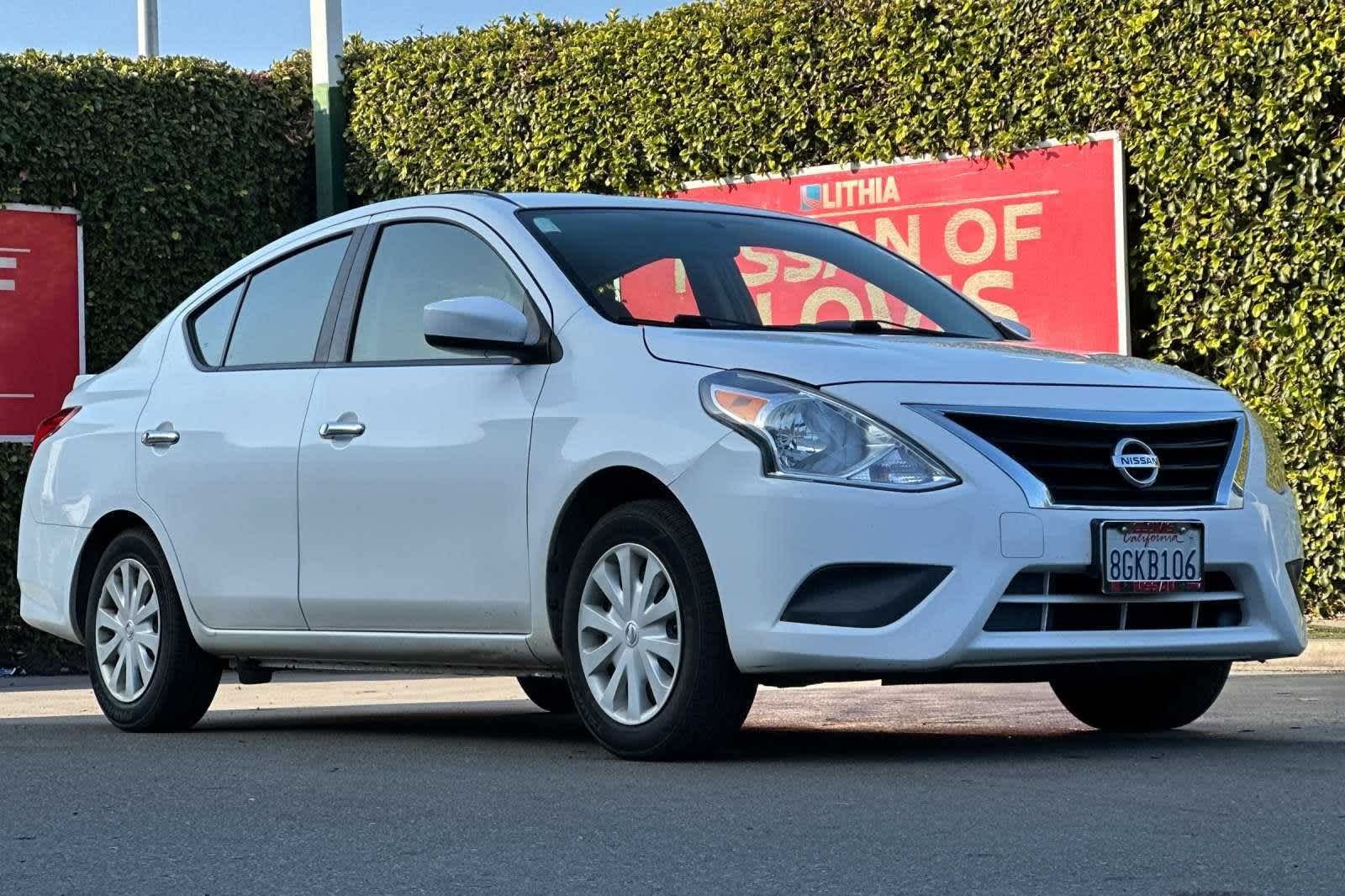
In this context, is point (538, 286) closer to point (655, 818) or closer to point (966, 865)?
point (655, 818)

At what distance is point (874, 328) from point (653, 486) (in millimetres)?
1012

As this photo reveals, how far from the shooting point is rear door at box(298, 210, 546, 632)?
22.4 feet

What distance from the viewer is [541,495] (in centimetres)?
666

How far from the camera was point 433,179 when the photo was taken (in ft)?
51.5

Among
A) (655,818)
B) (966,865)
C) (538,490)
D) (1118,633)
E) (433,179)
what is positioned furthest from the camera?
(433,179)

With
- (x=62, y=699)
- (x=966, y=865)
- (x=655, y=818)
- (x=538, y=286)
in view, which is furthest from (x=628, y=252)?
(x=62, y=699)

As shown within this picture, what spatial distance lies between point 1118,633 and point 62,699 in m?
6.73

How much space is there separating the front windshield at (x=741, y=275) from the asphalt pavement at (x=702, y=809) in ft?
4.31

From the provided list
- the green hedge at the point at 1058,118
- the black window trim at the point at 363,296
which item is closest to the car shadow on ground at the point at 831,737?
the black window trim at the point at 363,296

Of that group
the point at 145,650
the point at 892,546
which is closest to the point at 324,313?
the point at 145,650

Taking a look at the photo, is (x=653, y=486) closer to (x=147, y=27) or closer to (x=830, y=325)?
(x=830, y=325)

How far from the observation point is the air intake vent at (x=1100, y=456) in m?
6.11

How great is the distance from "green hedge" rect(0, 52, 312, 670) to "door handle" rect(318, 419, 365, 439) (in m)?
7.26

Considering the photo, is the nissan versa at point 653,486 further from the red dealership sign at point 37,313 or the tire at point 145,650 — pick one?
the red dealership sign at point 37,313
